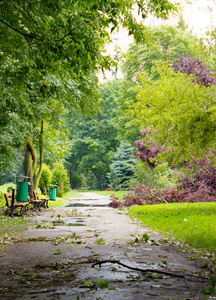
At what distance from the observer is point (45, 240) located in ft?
24.5

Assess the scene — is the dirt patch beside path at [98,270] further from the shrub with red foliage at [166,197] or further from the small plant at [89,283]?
the shrub with red foliage at [166,197]

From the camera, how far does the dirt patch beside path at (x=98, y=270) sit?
12.0ft

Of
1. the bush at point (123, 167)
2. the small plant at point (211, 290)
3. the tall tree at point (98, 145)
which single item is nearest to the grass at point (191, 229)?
the small plant at point (211, 290)

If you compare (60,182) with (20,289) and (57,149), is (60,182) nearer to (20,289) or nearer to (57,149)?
(57,149)

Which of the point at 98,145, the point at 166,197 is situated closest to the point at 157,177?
the point at 166,197

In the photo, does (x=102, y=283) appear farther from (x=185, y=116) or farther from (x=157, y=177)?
(x=157, y=177)

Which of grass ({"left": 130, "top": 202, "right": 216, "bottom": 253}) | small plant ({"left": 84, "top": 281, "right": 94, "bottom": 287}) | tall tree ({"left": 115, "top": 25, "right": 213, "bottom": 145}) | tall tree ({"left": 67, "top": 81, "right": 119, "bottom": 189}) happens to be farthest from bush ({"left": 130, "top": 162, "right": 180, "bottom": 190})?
tall tree ({"left": 67, "top": 81, "right": 119, "bottom": 189})

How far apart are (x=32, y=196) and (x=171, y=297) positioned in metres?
17.1

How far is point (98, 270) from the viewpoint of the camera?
15.2ft

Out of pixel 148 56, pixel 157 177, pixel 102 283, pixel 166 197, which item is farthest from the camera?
pixel 148 56

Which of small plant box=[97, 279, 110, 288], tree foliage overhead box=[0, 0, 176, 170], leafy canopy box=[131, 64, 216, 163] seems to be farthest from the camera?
leafy canopy box=[131, 64, 216, 163]

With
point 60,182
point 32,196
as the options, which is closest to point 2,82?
point 32,196

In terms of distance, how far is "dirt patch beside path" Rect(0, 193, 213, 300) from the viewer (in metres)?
3.65

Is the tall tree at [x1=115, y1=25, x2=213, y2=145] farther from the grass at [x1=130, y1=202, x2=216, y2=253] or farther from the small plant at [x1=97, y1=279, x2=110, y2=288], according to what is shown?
the small plant at [x1=97, y1=279, x2=110, y2=288]
